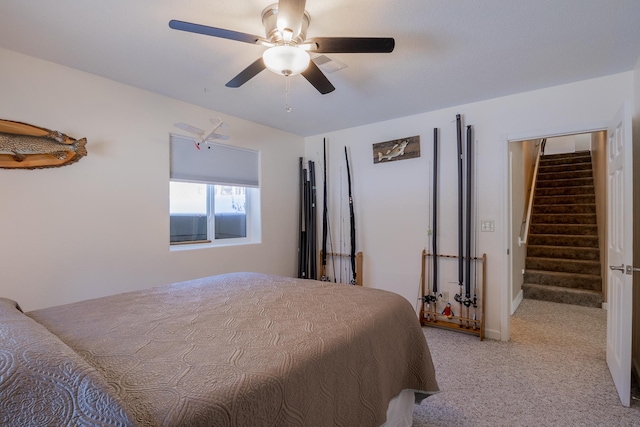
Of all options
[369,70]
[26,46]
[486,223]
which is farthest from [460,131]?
[26,46]

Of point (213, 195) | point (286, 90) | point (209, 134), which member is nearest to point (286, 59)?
point (286, 90)

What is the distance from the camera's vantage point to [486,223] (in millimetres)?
2932

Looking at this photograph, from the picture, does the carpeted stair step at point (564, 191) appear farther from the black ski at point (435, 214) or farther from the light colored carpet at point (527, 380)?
the black ski at point (435, 214)

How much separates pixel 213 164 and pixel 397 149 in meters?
1.99

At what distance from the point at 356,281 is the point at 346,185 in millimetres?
1168

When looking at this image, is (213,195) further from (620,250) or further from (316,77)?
(620,250)

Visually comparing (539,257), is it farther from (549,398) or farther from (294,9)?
(294,9)

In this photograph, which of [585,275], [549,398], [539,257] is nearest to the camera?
[549,398]

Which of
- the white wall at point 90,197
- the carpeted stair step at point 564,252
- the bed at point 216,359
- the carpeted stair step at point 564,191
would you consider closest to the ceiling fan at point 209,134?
the white wall at point 90,197

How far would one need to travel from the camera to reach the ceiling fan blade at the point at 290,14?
4.29ft

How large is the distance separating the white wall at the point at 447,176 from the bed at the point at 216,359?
65.1 inches

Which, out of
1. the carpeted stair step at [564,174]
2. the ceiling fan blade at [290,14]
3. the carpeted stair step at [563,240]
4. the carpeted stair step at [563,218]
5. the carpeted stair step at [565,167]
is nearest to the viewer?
the ceiling fan blade at [290,14]

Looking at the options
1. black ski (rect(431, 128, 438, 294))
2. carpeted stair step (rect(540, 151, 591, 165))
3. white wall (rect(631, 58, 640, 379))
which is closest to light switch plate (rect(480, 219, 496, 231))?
black ski (rect(431, 128, 438, 294))

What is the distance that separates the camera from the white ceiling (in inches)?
63.6
